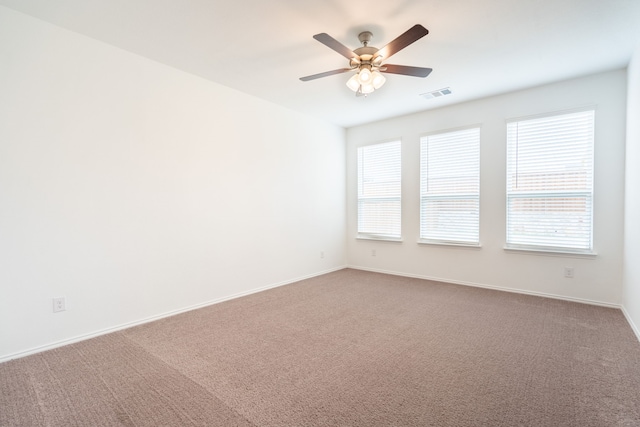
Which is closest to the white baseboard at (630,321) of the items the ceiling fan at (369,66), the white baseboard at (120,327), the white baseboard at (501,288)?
the white baseboard at (501,288)

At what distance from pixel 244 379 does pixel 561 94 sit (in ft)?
15.5

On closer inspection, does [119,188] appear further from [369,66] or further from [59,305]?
[369,66]

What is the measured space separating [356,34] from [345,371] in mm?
2806

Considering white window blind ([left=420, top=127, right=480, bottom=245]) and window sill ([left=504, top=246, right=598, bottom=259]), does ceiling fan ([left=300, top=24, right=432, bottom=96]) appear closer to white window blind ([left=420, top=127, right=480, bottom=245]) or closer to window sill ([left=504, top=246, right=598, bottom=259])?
white window blind ([left=420, top=127, right=480, bottom=245])

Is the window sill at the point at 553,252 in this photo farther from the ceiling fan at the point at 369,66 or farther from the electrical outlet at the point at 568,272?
the ceiling fan at the point at 369,66

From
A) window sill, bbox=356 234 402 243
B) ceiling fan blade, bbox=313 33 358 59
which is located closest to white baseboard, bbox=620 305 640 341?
window sill, bbox=356 234 402 243

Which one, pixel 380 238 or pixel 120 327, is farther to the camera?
pixel 380 238

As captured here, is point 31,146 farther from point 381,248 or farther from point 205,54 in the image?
point 381,248

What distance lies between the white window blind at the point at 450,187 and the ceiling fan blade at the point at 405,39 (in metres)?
2.57

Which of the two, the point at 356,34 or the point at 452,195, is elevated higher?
the point at 356,34

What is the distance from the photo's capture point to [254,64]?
10.9 feet

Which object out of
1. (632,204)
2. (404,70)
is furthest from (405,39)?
(632,204)

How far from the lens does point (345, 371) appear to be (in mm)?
2244

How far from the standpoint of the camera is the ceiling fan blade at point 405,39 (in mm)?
2134
